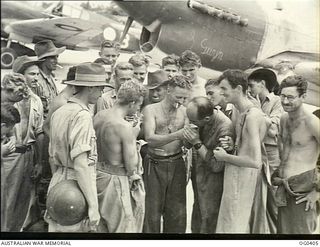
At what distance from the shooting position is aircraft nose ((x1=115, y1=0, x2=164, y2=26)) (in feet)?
11.6

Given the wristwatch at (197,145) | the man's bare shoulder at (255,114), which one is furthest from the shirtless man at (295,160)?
the wristwatch at (197,145)

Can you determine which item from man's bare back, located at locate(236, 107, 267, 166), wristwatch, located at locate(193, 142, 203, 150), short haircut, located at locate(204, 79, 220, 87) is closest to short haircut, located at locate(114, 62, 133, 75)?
short haircut, located at locate(204, 79, 220, 87)

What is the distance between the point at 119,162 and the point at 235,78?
31.0 inches

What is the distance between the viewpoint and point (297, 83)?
148 inches

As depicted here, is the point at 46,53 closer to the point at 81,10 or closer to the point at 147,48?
the point at 81,10

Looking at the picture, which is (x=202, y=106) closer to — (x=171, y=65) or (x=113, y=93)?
(x=171, y=65)

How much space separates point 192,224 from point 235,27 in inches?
43.6

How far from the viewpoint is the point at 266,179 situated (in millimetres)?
3721

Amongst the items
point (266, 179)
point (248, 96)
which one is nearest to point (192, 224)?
point (266, 179)

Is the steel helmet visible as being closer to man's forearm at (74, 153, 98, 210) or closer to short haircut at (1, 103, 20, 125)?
man's forearm at (74, 153, 98, 210)

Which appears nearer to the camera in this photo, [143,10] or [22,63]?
[22,63]

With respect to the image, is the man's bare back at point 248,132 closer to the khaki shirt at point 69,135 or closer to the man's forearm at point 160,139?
the man's forearm at point 160,139

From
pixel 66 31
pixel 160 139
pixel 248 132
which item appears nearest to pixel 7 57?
A: pixel 66 31

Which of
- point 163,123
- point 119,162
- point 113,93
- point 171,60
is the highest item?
point 171,60
